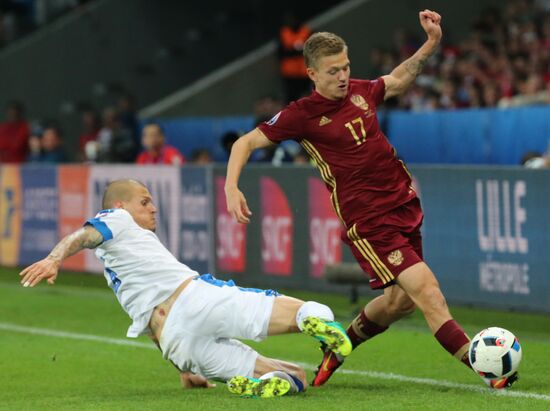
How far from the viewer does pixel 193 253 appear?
16.4 metres

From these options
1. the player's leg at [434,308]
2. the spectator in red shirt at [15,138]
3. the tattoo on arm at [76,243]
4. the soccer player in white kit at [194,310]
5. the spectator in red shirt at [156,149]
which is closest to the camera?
the tattoo on arm at [76,243]

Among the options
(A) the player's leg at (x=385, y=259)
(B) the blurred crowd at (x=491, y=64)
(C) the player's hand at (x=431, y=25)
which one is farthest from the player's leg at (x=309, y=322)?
(B) the blurred crowd at (x=491, y=64)

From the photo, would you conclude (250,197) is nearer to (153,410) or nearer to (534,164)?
(534,164)

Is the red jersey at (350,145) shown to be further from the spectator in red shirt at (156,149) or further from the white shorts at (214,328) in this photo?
the spectator in red shirt at (156,149)

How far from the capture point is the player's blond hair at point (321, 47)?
8297mm

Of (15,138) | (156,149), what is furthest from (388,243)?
(15,138)

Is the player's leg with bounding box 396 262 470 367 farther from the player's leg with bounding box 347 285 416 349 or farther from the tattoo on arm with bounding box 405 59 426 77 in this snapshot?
the tattoo on arm with bounding box 405 59 426 77

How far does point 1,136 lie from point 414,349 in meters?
13.2

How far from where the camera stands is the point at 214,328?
8055 millimetres

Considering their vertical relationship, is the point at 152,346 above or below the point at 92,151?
below

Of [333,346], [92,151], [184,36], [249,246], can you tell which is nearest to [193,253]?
[249,246]

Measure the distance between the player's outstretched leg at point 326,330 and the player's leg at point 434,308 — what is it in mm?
729

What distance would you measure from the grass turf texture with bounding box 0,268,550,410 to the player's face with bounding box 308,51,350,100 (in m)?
1.82

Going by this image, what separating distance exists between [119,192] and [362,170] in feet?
4.82
